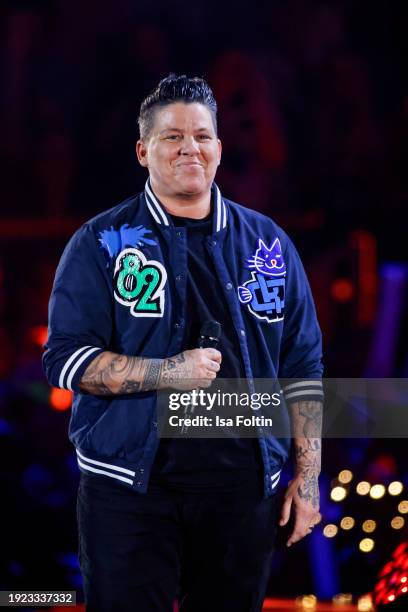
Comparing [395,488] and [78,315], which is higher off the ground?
[78,315]

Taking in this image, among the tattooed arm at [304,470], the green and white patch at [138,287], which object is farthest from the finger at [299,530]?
the green and white patch at [138,287]

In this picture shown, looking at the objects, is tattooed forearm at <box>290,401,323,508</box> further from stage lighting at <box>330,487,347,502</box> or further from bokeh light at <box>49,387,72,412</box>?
bokeh light at <box>49,387,72,412</box>

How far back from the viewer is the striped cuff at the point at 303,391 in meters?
1.92

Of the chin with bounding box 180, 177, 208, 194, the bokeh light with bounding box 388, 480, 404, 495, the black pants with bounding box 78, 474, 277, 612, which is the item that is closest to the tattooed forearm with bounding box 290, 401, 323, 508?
the black pants with bounding box 78, 474, 277, 612

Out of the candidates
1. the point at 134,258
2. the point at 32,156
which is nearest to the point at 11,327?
the point at 32,156

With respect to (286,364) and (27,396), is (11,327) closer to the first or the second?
(27,396)

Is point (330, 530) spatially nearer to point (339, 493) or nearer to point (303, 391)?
point (339, 493)

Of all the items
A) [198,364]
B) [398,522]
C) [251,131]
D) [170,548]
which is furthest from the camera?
[251,131]

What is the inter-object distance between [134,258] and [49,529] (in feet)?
5.43

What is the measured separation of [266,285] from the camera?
1.87 meters

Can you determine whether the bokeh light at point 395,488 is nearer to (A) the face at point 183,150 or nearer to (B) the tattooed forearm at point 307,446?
(B) the tattooed forearm at point 307,446

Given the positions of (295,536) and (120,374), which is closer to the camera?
(120,374)

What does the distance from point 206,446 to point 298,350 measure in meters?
0.36

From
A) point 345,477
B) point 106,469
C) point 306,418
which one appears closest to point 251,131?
point 345,477
